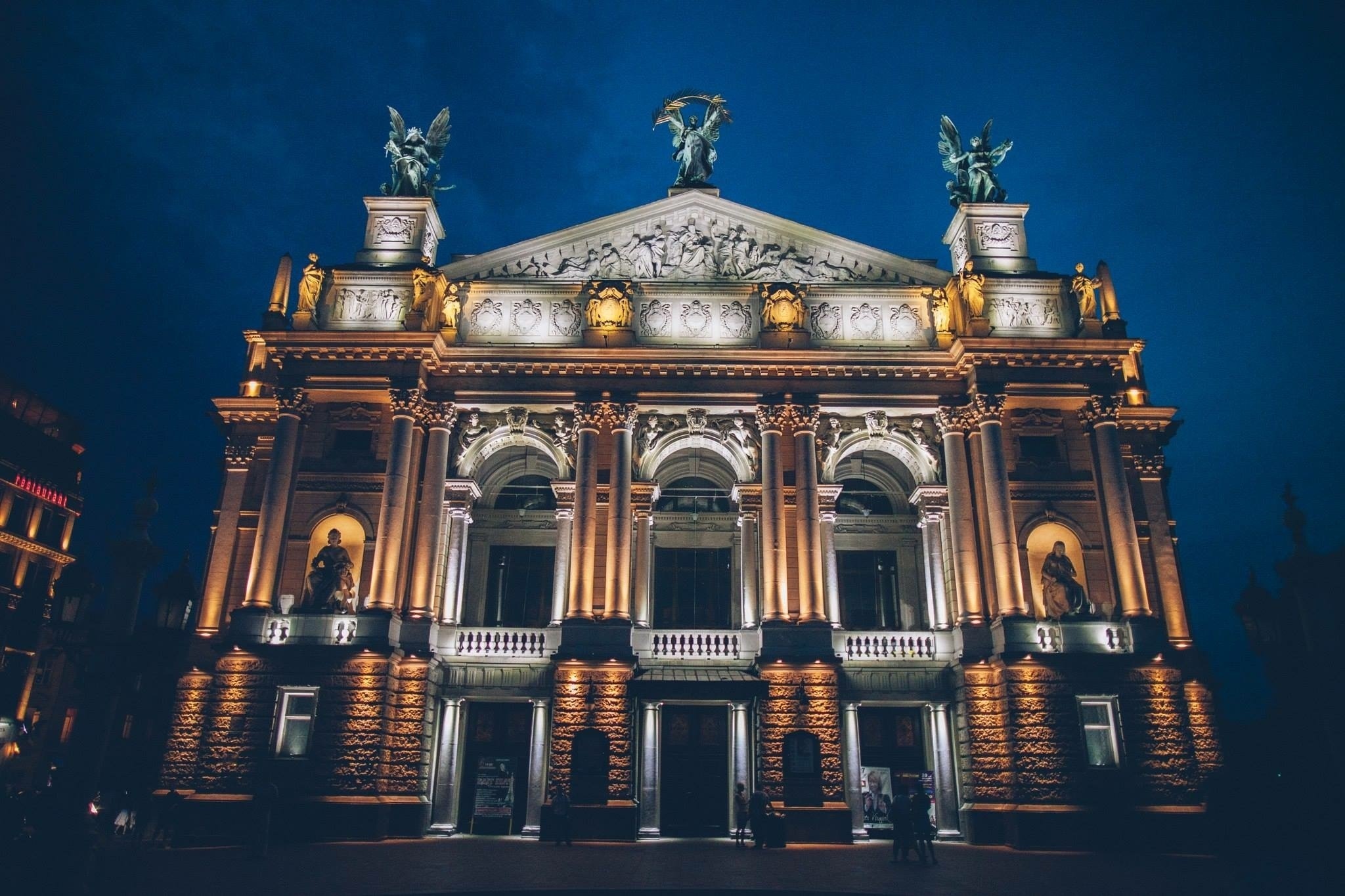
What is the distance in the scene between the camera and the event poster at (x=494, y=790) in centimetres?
2873

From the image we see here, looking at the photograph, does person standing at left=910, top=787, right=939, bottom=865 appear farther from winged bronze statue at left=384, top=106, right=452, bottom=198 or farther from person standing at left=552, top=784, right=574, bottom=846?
winged bronze statue at left=384, top=106, right=452, bottom=198

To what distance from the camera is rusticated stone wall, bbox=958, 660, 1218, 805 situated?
84.7 ft

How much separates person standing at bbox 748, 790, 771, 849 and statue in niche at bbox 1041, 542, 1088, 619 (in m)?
11.3

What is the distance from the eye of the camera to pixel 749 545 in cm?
3175

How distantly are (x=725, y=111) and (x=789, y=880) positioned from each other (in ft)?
96.2

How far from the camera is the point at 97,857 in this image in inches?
633

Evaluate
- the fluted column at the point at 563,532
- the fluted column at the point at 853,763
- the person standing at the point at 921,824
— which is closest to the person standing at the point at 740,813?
the fluted column at the point at 853,763

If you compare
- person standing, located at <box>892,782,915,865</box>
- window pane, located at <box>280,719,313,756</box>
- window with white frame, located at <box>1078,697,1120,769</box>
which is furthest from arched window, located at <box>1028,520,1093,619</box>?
window pane, located at <box>280,719,313,756</box>

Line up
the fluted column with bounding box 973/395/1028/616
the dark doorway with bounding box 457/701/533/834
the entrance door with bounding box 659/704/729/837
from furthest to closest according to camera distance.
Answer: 1. the dark doorway with bounding box 457/701/533/834
2. the entrance door with bounding box 659/704/729/837
3. the fluted column with bounding box 973/395/1028/616

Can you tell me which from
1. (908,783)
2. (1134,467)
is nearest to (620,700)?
(908,783)

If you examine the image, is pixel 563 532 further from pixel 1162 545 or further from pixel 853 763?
pixel 1162 545

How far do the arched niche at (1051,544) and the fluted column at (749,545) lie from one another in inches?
355

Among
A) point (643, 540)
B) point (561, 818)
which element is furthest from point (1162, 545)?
point (561, 818)

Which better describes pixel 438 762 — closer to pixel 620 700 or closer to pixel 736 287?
pixel 620 700
